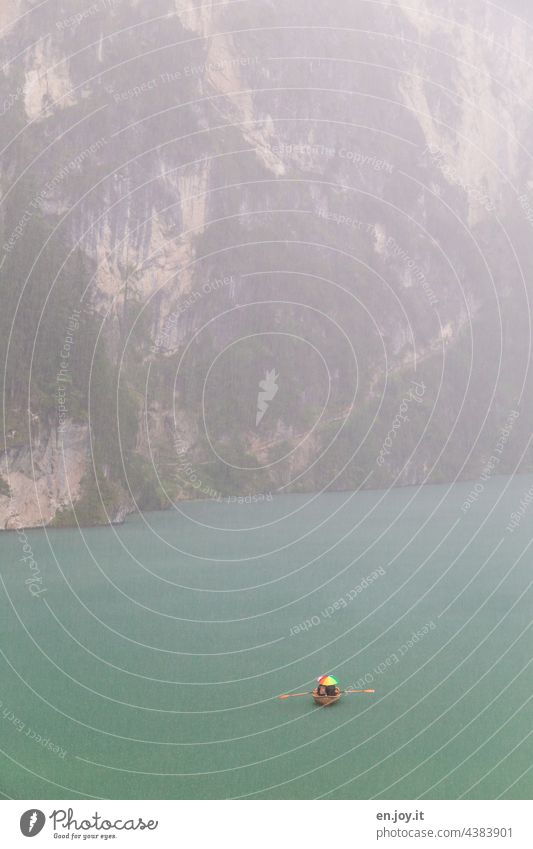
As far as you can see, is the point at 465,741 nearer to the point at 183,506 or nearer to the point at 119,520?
the point at 119,520

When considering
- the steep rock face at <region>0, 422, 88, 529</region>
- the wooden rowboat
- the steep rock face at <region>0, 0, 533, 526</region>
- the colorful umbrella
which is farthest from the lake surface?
the steep rock face at <region>0, 0, 533, 526</region>

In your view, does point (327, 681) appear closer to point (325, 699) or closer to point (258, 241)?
point (325, 699)

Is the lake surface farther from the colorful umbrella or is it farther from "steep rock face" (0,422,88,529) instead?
"steep rock face" (0,422,88,529)

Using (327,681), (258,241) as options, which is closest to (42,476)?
(327,681)

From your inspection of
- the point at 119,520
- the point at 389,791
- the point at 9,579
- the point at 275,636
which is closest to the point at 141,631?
the point at 275,636

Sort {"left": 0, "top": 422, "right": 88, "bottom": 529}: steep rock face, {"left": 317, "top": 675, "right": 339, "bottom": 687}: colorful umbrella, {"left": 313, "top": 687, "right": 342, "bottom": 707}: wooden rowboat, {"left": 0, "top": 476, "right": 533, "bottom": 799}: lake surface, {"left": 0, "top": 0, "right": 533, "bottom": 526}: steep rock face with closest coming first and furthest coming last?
1. {"left": 0, "top": 476, "right": 533, "bottom": 799}: lake surface
2. {"left": 313, "top": 687, "right": 342, "bottom": 707}: wooden rowboat
3. {"left": 317, "top": 675, "right": 339, "bottom": 687}: colorful umbrella
4. {"left": 0, "top": 422, "right": 88, "bottom": 529}: steep rock face
5. {"left": 0, "top": 0, "right": 533, "bottom": 526}: steep rock face

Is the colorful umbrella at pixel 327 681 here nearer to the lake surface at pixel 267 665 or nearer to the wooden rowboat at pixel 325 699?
the wooden rowboat at pixel 325 699

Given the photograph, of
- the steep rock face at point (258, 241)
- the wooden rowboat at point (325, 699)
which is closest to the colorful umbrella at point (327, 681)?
the wooden rowboat at point (325, 699)
